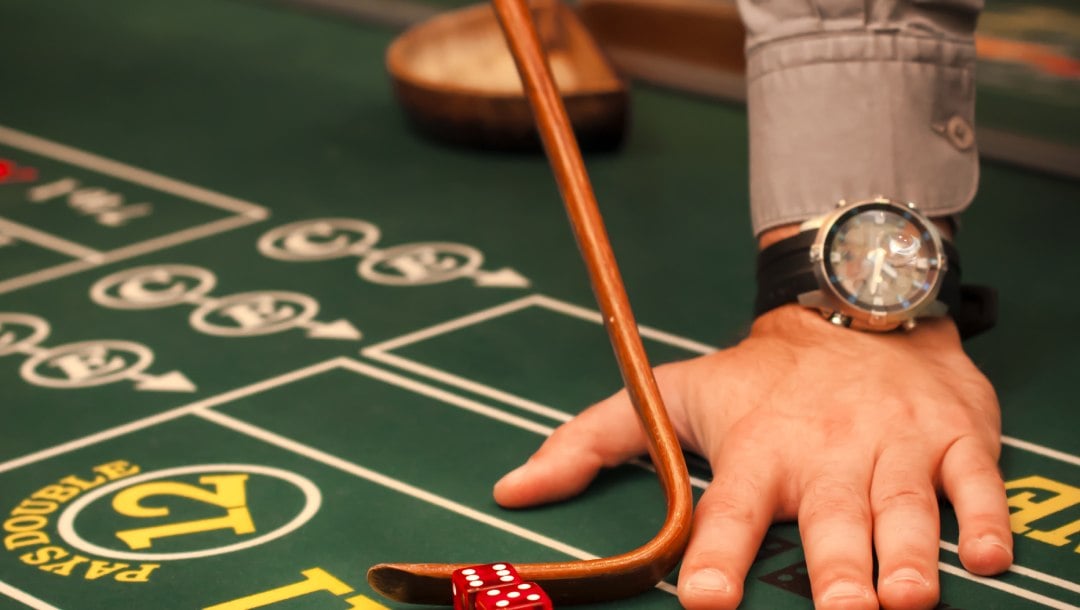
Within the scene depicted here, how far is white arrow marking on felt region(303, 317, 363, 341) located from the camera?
2.14 meters

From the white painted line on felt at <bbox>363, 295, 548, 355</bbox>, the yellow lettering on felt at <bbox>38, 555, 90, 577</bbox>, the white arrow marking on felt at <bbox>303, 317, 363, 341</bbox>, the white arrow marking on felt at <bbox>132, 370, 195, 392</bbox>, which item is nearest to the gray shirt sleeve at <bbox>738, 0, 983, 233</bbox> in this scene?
the white painted line on felt at <bbox>363, 295, 548, 355</bbox>

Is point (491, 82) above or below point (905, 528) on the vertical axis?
below

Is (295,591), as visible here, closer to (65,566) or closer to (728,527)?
(65,566)

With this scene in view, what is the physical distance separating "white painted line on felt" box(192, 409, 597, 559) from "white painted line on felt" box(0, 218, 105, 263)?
25.2 inches

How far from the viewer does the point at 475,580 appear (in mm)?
1349

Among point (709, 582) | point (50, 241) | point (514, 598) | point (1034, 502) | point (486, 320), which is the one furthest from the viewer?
point (50, 241)

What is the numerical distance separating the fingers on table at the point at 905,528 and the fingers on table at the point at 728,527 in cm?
10

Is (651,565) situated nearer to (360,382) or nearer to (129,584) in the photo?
(129,584)

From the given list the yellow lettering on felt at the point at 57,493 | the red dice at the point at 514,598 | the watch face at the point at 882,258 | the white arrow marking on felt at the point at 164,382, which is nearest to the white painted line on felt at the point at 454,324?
the white arrow marking on felt at the point at 164,382

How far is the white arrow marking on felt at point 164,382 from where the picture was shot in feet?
6.52

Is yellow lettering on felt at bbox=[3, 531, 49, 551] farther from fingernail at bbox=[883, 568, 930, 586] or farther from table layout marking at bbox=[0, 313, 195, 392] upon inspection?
Result: fingernail at bbox=[883, 568, 930, 586]

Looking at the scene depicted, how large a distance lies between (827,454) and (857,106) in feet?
1.46

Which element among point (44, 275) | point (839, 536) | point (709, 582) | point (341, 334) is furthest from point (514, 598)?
point (44, 275)

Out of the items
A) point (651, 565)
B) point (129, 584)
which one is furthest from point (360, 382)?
point (651, 565)
